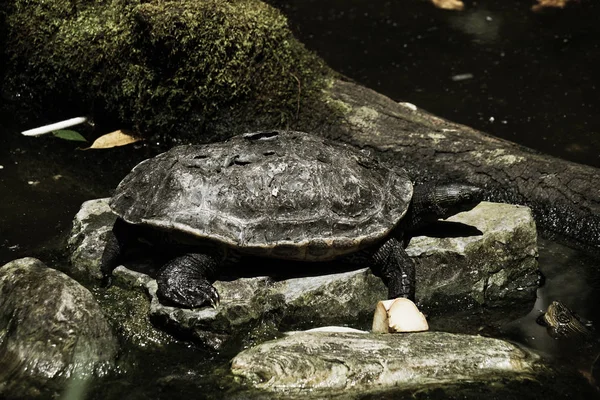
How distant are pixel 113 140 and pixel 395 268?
3.30 metres

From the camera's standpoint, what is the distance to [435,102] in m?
8.23

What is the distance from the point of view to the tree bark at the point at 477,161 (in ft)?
19.7

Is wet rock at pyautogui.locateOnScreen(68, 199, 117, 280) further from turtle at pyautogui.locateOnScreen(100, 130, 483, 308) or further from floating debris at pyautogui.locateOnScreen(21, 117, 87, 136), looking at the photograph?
floating debris at pyautogui.locateOnScreen(21, 117, 87, 136)

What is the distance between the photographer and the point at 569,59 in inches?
353

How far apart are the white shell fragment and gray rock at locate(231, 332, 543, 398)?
94mm

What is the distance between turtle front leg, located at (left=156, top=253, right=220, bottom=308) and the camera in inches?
183

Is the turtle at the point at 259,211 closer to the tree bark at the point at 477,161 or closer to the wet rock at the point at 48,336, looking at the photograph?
the wet rock at the point at 48,336

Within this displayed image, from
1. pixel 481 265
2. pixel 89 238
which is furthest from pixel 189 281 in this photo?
pixel 481 265

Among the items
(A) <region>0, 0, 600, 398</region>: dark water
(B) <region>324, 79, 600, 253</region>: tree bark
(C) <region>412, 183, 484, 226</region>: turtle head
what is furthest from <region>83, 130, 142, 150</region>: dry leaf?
(C) <region>412, 183, 484, 226</region>: turtle head

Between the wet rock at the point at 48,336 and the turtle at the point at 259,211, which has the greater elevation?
the turtle at the point at 259,211

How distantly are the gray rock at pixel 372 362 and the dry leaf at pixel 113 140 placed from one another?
3379 mm

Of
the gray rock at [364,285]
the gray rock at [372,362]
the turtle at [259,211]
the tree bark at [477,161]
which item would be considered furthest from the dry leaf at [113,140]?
the gray rock at [372,362]

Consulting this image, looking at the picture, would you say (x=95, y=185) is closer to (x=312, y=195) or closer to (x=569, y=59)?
(x=312, y=195)

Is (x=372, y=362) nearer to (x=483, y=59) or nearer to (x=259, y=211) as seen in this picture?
(x=259, y=211)
